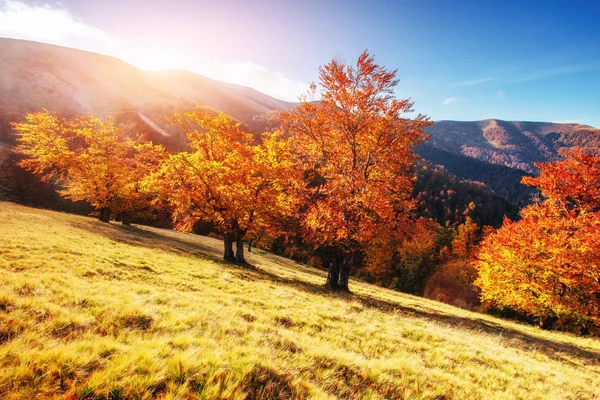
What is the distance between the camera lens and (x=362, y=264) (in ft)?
313

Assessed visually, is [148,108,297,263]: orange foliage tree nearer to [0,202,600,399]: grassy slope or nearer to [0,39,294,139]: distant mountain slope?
[0,202,600,399]: grassy slope

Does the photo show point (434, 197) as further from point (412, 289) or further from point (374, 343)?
point (374, 343)

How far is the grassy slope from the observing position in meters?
3.50

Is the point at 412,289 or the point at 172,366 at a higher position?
the point at 172,366

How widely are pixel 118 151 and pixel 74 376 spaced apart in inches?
1348

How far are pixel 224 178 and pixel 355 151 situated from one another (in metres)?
9.53

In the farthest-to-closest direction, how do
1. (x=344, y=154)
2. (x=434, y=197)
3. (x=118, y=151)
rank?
1. (x=434, y=197)
2. (x=118, y=151)
3. (x=344, y=154)

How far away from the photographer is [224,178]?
20.0m

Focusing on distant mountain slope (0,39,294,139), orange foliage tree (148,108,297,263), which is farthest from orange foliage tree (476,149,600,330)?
distant mountain slope (0,39,294,139)

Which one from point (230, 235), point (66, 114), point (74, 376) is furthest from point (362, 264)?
point (66, 114)

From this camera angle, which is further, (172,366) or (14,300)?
(14,300)

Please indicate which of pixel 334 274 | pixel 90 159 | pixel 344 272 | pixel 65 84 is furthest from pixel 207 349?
pixel 65 84

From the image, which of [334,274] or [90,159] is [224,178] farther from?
[90,159]

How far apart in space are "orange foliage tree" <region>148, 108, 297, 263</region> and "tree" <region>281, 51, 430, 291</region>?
9.40 feet
